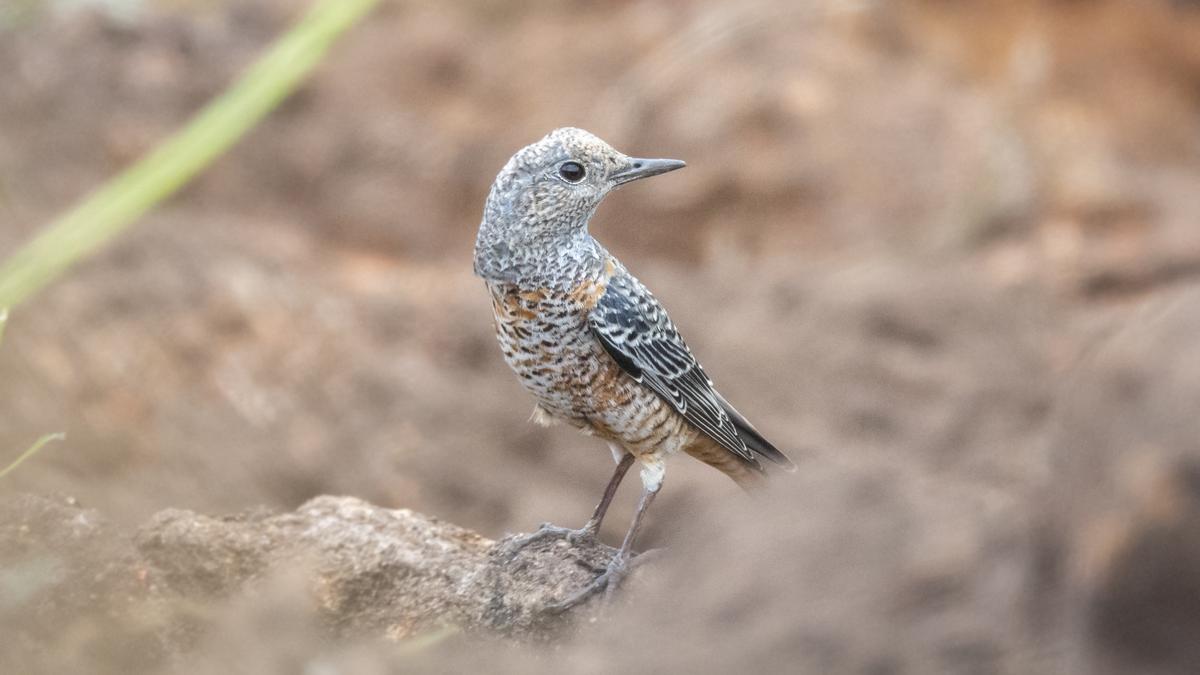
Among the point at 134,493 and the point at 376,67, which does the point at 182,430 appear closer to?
the point at 134,493

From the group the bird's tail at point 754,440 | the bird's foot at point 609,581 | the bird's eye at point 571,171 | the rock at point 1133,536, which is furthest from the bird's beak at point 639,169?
the rock at point 1133,536

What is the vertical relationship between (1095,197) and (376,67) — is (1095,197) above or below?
below

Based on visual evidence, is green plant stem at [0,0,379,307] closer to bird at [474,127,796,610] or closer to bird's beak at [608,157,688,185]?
bird at [474,127,796,610]

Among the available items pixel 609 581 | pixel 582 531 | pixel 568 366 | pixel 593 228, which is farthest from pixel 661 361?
pixel 593 228

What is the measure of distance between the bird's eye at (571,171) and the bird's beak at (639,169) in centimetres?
11

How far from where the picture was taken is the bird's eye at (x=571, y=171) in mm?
4453

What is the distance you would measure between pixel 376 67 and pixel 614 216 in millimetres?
2998

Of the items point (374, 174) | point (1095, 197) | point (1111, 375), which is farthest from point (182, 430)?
point (1095, 197)

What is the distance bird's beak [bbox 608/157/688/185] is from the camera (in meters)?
4.45

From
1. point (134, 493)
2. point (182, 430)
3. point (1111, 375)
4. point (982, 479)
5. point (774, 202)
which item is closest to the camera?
point (1111, 375)

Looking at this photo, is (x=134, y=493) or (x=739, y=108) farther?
(x=739, y=108)

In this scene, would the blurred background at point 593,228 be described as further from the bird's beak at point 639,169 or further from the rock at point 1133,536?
the rock at point 1133,536

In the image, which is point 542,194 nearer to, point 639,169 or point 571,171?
point 571,171

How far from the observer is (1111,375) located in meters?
3.71
